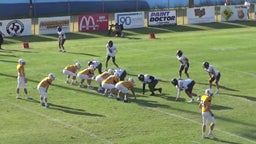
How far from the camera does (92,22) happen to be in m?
57.2

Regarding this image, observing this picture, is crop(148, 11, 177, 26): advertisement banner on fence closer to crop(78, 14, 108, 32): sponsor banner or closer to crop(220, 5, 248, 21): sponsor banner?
crop(78, 14, 108, 32): sponsor banner

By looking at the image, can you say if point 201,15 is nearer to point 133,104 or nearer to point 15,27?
point 15,27

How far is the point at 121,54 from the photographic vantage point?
1626 inches

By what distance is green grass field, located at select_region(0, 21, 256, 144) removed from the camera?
2102 centimetres

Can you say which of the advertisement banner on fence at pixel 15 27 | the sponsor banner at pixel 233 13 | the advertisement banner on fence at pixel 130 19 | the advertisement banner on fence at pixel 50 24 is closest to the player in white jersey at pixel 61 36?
the advertisement banner on fence at pixel 15 27

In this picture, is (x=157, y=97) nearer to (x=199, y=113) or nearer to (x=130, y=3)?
(x=199, y=113)

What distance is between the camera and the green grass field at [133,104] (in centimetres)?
2102

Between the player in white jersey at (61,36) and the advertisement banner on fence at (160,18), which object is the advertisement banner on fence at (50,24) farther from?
the player in white jersey at (61,36)

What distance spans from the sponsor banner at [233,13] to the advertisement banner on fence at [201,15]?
137 cm

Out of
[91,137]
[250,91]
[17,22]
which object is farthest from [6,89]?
[17,22]

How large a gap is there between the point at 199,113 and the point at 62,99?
22.4ft

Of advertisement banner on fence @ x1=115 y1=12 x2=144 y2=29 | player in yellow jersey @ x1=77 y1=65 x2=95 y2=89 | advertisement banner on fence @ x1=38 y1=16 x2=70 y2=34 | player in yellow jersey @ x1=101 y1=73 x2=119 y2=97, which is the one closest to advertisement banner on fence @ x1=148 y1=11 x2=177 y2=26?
advertisement banner on fence @ x1=115 y1=12 x2=144 y2=29

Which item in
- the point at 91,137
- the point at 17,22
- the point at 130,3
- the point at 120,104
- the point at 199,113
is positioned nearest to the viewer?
the point at 91,137

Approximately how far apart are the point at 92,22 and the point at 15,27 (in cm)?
824
